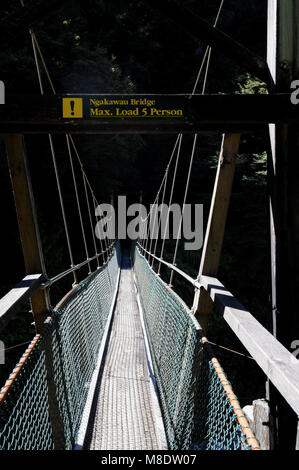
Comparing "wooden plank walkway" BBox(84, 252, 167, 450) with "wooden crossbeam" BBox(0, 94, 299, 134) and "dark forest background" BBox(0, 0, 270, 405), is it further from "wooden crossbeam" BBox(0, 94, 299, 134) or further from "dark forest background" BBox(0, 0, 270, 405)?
"dark forest background" BBox(0, 0, 270, 405)

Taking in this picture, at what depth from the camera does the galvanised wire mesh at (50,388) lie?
0.84m

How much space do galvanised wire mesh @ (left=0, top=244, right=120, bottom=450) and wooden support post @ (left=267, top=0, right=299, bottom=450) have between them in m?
0.70

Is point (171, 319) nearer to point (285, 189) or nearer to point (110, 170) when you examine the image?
point (285, 189)

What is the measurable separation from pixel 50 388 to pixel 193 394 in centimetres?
43

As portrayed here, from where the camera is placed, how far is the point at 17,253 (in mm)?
6957

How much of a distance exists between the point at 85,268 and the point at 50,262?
101 inches

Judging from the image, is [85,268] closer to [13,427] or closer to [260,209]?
[260,209]

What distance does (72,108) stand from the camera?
49.1 inches

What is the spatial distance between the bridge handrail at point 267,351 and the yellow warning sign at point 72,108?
73 centimetres

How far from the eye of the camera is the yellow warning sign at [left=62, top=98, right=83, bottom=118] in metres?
1.24

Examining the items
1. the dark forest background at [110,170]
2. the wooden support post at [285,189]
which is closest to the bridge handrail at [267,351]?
the wooden support post at [285,189]

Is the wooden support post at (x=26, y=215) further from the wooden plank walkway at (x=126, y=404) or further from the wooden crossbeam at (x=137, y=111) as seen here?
the wooden plank walkway at (x=126, y=404)

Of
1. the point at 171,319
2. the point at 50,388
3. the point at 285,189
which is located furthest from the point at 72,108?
the point at 171,319

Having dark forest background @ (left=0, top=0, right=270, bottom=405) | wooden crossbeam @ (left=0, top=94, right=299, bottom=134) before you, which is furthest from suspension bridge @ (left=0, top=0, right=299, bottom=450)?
dark forest background @ (left=0, top=0, right=270, bottom=405)
